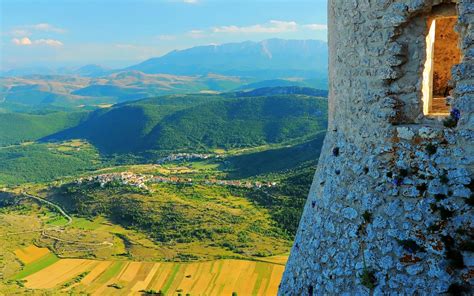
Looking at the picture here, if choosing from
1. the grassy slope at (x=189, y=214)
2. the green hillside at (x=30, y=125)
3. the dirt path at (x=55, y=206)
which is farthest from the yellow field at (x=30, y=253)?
the green hillside at (x=30, y=125)

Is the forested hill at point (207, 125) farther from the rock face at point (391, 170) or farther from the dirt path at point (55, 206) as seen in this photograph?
the rock face at point (391, 170)

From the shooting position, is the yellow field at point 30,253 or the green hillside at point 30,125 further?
the green hillside at point 30,125

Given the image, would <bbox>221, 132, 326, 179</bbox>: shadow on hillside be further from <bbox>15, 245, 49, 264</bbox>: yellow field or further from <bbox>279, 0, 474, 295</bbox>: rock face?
<bbox>279, 0, 474, 295</bbox>: rock face

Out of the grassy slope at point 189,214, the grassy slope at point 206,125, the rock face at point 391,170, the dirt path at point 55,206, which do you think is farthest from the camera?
the grassy slope at point 206,125

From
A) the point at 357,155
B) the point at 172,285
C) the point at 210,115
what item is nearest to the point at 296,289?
the point at 357,155

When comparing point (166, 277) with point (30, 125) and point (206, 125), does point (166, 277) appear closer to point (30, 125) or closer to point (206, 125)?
point (206, 125)

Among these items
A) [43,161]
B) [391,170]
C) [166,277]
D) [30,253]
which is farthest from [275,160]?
[391,170]

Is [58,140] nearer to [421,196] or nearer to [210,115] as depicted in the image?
[210,115]
